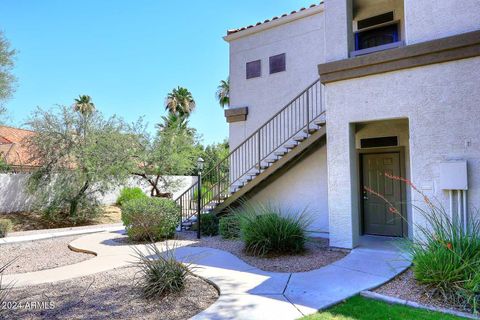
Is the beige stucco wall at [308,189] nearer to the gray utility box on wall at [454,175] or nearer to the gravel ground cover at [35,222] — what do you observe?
the gray utility box on wall at [454,175]

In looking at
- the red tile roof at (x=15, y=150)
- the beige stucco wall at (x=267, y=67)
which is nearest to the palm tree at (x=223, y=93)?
the red tile roof at (x=15, y=150)

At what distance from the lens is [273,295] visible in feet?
16.3

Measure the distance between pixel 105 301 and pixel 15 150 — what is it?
1809 centimetres

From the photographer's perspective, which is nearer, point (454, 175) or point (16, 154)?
point (454, 175)

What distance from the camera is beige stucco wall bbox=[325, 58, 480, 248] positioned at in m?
6.36

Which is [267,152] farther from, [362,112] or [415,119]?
[415,119]

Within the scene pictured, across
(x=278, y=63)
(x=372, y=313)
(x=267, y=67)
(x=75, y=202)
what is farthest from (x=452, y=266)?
(x=75, y=202)

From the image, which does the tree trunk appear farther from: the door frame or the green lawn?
the green lawn

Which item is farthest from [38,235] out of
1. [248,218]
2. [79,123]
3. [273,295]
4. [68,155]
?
[273,295]

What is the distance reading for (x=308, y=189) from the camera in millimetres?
10133

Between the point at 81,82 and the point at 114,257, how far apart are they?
15.6 meters

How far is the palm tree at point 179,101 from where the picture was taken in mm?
35609

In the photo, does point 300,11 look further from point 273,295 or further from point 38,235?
point 38,235

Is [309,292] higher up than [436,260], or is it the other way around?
[436,260]
